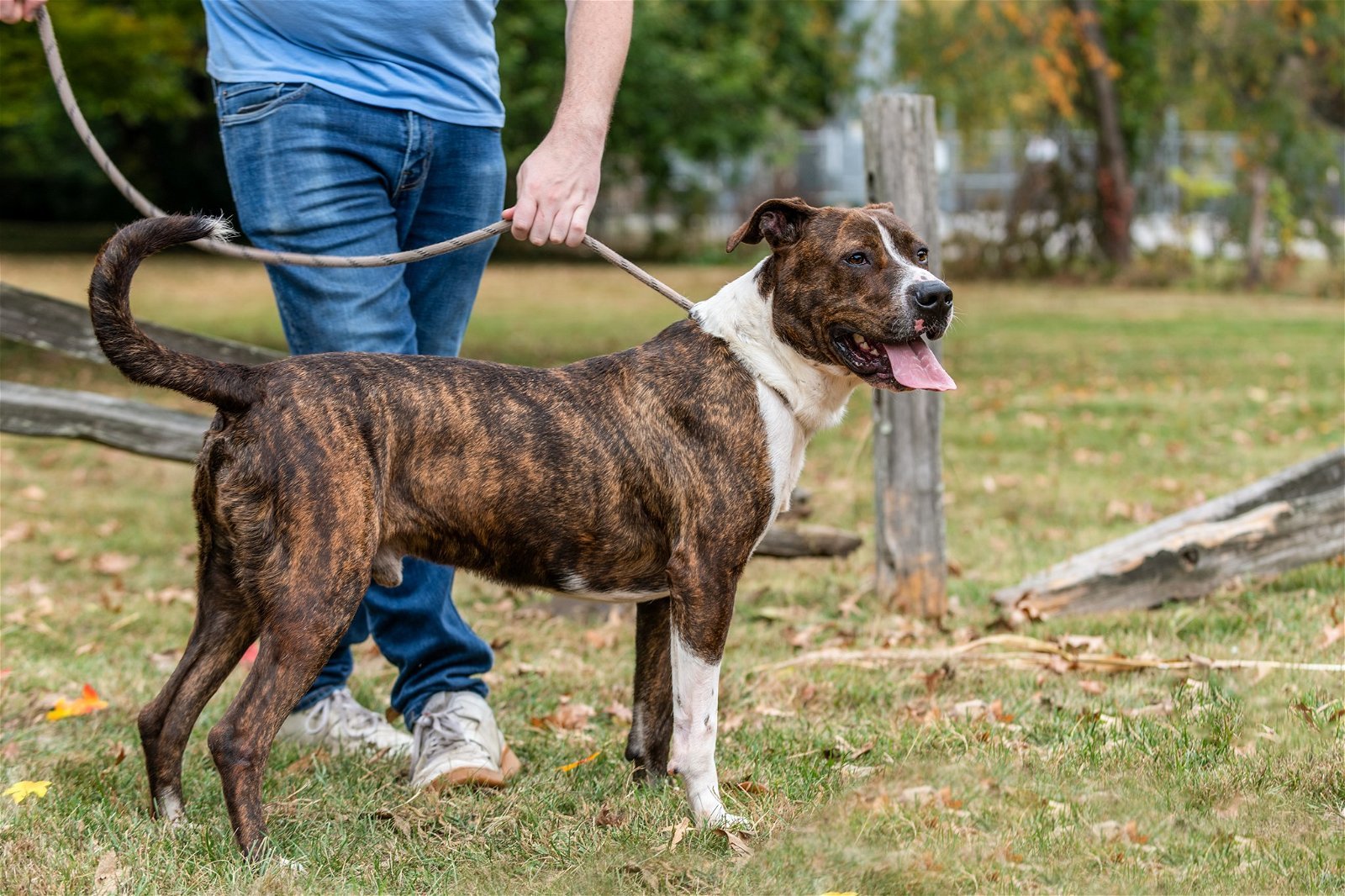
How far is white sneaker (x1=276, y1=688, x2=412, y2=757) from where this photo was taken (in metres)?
4.24

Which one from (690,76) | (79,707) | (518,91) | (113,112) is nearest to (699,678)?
(79,707)

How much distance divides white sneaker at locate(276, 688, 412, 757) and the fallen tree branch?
138 cm

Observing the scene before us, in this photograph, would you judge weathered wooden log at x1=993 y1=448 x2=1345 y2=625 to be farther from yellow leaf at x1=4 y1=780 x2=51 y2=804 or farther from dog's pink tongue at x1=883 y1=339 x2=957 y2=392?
yellow leaf at x1=4 y1=780 x2=51 y2=804

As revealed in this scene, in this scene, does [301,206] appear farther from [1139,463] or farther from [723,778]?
[1139,463]

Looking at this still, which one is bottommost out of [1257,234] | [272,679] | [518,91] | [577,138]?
[1257,234]

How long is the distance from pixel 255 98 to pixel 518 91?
1819 cm

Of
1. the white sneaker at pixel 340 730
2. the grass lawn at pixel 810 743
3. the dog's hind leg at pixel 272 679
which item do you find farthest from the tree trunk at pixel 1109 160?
the dog's hind leg at pixel 272 679

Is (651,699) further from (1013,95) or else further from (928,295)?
(1013,95)

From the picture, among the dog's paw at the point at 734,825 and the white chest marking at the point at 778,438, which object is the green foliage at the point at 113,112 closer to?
the white chest marking at the point at 778,438

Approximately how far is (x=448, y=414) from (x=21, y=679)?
101 inches

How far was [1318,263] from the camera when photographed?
74.1ft

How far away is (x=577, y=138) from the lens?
11.7 ft

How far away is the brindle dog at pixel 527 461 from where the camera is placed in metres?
3.26

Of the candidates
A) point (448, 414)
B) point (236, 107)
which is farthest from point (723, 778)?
point (236, 107)
